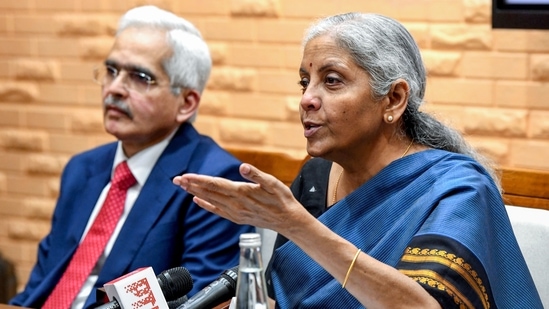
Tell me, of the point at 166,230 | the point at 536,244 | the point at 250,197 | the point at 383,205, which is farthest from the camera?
the point at 166,230

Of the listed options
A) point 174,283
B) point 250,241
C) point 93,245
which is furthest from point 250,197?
point 93,245

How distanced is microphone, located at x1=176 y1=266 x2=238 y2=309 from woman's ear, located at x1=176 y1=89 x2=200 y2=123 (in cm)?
119

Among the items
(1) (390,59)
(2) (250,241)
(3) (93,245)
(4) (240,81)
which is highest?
(1) (390,59)

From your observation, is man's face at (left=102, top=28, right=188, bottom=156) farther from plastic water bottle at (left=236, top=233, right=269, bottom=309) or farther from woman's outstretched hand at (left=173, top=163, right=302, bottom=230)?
plastic water bottle at (left=236, top=233, right=269, bottom=309)

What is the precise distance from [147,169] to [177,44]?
1.31 ft

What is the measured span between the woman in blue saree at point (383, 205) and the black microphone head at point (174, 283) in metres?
0.17

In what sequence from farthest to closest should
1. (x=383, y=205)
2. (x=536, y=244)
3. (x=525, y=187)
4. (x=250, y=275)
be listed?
(x=525, y=187) < (x=536, y=244) < (x=383, y=205) < (x=250, y=275)

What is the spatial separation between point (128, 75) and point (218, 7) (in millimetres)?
766

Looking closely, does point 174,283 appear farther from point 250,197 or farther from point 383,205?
point 383,205

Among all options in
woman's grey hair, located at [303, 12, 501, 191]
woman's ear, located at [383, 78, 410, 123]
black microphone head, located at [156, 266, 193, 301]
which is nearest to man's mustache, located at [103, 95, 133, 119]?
woman's grey hair, located at [303, 12, 501, 191]

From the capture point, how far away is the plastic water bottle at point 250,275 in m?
1.57

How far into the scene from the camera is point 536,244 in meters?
2.34

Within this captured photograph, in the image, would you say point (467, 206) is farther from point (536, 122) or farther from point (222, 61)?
point (222, 61)

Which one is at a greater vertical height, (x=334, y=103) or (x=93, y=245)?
(x=334, y=103)
